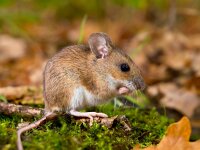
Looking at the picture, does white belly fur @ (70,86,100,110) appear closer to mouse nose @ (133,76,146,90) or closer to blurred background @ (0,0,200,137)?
mouse nose @ (133,76,146,90)

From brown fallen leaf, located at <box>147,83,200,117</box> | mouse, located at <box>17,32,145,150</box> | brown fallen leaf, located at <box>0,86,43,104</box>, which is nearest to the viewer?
mouse, located at <box>17,32,145,150</box>

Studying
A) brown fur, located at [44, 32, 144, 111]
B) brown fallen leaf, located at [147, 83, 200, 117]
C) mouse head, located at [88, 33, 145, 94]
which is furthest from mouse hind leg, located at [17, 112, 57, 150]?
brown fallen leaf, located at [147, 83, 200, 117]

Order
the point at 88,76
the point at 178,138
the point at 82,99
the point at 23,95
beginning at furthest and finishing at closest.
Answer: the point at 23,95
the point at 88,76
the point at 82,99
the point at 178,138

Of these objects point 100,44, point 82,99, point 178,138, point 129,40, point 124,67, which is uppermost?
point 129,40

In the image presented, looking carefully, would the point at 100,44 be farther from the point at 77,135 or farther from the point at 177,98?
the point at 177,98

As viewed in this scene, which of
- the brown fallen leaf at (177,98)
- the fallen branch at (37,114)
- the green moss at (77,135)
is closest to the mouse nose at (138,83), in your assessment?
the green moss at (77,135)

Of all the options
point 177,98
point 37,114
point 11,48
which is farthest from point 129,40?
point 37,114

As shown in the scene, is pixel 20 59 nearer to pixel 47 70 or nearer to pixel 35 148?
pixel 47 70
